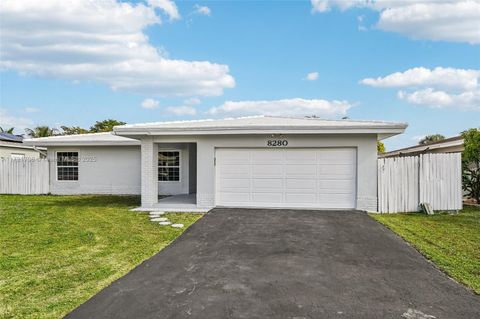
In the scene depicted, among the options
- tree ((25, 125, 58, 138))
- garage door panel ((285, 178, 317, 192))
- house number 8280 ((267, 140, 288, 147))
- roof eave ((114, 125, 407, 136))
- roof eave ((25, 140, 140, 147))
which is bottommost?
garage door panel ((285, 178, 317, 192))

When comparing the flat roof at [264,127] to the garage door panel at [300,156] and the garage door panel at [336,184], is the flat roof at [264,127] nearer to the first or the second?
the garage door panel at [300,156]

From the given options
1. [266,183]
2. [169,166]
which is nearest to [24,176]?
[169,166]

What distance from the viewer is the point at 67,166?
18.0 m

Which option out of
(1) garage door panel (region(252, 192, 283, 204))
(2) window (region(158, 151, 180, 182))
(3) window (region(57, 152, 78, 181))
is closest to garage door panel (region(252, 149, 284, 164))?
(1) garage door panel (region(252, 192, 283, 204))

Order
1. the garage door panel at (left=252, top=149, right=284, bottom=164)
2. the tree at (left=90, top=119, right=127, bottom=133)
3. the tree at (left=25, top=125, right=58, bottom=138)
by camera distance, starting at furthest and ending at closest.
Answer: the tree at (left=90, top=119, right=127, bottom=133), the tree at (left=25, top=125, right=58, bottom=138), the garage door panel at (left=252, top=149, right=284, bottom=164)

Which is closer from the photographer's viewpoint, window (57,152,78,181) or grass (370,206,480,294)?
grass (370,206,480,294)

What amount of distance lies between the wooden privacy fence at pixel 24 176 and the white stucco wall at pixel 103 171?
46 cm

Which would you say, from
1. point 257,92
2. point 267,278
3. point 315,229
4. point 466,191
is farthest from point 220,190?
point 257,92

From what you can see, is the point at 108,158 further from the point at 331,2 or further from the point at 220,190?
the point at 331,2

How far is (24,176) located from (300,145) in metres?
15.1

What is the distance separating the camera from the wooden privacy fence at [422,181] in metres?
11.7

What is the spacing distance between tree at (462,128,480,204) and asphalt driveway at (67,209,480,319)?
7.59 metres

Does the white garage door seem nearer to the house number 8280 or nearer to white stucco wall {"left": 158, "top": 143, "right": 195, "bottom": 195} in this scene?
the house number 8280

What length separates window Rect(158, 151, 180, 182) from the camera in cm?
1708
